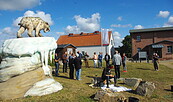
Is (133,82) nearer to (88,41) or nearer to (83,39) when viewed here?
(88,41)

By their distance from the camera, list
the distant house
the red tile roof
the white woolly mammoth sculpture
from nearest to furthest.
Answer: the white woolly mammoth sculpture → the distant house → the red tile roof

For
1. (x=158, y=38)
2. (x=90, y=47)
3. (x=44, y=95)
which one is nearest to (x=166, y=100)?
(x=44, y=95)

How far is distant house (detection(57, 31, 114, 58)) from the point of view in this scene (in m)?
34.6

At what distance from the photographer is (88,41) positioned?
121 ft

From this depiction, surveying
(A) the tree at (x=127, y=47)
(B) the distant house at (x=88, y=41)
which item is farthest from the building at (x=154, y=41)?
(A) the tree at (x=127, y=47)

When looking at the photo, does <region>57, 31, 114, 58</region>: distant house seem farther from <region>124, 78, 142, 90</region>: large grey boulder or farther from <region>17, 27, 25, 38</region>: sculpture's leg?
<region>17, 27, 25, 38</region>: sculpture's leg

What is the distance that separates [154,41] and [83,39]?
17.3m

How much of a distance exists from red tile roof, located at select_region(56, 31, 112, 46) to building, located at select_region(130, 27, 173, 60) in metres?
8.84

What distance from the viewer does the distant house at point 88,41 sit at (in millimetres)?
34625

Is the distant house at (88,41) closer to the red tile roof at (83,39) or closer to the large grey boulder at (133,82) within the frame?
the red tile roof at (83,39)

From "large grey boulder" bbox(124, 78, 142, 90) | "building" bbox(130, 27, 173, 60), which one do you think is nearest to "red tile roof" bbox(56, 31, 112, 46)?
"building" bbox(130, 27, 173, 60)

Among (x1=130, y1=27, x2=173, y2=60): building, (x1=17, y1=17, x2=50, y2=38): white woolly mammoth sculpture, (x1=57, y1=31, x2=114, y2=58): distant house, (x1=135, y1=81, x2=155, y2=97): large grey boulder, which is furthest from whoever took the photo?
(x1=57, y1=31, x2=114, y2=58): distant house

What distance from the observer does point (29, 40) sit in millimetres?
7422

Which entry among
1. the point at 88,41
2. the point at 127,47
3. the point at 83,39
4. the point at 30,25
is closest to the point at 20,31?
the point at 30,25
